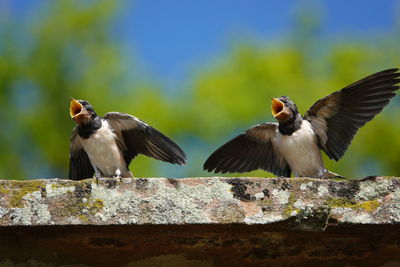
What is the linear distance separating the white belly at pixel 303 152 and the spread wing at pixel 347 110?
0.22 feet

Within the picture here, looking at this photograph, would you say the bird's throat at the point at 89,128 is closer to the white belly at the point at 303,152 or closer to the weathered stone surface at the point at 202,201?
the white belly at the point at 303,152

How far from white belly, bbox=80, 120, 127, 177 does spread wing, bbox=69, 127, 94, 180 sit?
0.56ft

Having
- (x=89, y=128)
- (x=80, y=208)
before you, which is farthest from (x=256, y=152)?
(x=80, y=208)

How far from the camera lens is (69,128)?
11.0 m

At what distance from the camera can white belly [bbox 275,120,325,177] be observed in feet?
17.4

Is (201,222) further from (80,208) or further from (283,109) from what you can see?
(283,109)

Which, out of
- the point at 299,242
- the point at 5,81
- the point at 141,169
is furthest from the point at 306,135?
the point at 5,81

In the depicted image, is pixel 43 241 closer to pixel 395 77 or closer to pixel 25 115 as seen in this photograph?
pixel 395 77

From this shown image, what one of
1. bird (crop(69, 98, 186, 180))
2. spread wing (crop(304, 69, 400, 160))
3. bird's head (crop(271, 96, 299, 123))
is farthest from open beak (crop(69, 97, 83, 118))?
spread wing (crop(304, 69, 400, 160))

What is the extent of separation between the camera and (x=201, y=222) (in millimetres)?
2152

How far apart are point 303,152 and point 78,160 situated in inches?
67.5

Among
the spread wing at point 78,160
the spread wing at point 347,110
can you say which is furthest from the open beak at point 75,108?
the spread wing at point 347,110

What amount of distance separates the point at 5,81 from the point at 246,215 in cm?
1032

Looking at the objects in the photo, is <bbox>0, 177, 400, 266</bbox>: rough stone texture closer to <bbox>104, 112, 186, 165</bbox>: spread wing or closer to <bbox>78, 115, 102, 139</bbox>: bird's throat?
<bbox>104, 112, 186, 165</bbox>: spread wing
